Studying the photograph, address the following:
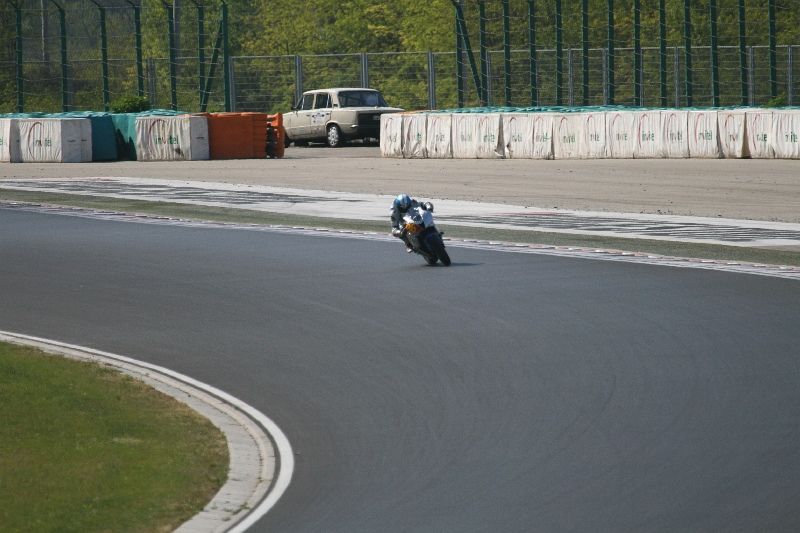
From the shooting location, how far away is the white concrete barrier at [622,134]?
33312 millimetres

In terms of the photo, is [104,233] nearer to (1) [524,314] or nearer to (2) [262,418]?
(1) [524,314]

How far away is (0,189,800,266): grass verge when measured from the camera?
17.6m

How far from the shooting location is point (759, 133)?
103 feet

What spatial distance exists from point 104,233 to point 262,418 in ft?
39.5

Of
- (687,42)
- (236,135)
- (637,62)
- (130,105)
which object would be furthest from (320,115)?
(687,42)

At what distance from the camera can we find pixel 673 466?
8.01 m

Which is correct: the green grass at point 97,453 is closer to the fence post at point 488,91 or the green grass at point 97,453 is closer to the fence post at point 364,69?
the fence post at point 488,91

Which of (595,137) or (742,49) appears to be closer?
(595,137)

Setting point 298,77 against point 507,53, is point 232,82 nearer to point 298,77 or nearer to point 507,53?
point 298,77

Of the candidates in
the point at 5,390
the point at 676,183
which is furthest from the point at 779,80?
the point at 5,390

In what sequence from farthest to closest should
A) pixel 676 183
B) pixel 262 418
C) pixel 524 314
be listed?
pixel 676 183, pixel 524 314, pixel 262 418

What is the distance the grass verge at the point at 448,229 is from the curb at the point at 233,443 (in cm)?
828

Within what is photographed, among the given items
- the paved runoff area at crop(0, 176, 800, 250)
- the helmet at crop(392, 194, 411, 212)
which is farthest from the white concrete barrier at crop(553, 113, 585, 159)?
the helmet at crop(392, 194, 411, 212)

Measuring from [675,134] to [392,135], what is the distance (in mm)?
8076
